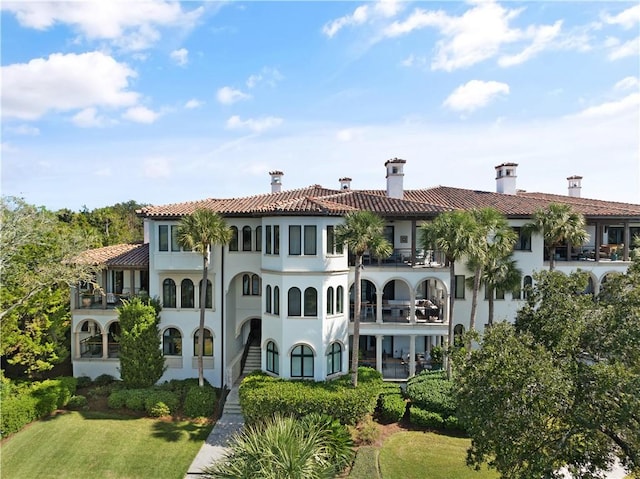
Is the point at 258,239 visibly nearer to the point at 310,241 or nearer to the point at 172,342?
the point at 310,241

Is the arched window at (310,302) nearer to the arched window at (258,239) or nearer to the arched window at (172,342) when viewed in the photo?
the arched window at (258,239)

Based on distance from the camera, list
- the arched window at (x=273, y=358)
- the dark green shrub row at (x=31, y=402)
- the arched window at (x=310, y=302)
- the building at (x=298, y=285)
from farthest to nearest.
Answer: the arched window at (x=273, y=358), the building at (x=298, y=285), the arched window at (x=310, y=302), the dark green shrub row at (x=31, y=402)

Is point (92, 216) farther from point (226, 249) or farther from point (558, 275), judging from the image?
point (558, 275)

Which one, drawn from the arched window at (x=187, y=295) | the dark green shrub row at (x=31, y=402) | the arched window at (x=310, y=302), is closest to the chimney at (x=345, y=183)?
the arched window at (x=310, y=302)

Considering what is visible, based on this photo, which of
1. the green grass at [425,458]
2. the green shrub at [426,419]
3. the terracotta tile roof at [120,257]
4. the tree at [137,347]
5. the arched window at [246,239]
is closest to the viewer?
the green grass at [425,458]

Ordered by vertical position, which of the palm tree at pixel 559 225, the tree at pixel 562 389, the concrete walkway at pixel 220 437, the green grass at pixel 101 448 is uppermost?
the palm tree at pixel 559 225

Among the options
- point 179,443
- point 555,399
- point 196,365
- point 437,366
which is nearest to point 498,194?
point 437,366

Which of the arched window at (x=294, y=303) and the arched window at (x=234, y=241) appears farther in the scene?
the arched window at (x=234, y=241)

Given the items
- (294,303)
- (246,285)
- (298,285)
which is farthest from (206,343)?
(298,285)
